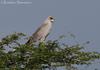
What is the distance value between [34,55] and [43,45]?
0.90 ft

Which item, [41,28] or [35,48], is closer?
[35,48]

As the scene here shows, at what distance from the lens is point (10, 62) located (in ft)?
18.9

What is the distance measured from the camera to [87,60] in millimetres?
6047

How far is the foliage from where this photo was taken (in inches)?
223

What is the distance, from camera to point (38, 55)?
18.6 feet

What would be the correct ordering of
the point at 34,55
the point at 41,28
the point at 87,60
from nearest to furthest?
1. the point at 34,55
2. the point at 87,60
3. the point at 41,28

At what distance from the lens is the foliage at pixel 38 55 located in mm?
5664

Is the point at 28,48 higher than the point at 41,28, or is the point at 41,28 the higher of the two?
the point at 41,28

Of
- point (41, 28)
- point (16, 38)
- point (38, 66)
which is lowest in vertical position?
point (38, 66)

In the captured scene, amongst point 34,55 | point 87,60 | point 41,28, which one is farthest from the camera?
point 41,28

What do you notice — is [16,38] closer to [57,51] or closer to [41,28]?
[57,51]

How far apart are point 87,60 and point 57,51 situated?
514 mm

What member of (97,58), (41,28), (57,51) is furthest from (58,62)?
(41,28)

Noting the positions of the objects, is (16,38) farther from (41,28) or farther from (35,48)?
Result: (41,28)
